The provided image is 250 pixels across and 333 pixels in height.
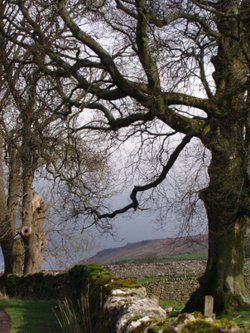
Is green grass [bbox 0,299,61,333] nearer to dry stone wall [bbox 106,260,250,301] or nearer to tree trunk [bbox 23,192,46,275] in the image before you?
tree trunk [bbox 23,192,46,275]

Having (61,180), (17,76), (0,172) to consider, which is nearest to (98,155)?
(61,180)

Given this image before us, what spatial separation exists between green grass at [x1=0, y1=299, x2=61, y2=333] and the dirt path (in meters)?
0.10

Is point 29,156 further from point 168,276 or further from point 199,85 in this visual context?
point 168,276

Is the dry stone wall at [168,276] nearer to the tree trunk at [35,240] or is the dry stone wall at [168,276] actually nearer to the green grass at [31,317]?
the tree trunk at [35,240]

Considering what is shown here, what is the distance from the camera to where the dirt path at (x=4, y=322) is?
47.3 ft

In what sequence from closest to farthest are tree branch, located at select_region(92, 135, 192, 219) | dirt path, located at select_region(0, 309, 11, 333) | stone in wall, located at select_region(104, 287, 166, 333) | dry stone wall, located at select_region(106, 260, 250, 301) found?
stone in wall, located at select_region(104, 287, 166, 333)
dirt path, located at select_region(0, 309, 11, 333)
tree branch, located at select_region(92, 135, 192, 219)
dry stone wall, located at select_region(106, 260, 250, 301)

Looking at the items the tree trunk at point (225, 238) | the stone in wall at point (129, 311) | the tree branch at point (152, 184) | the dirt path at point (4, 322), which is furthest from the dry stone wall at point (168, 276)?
the stone in wall at point (129, 311)

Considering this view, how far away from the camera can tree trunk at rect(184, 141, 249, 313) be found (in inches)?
651

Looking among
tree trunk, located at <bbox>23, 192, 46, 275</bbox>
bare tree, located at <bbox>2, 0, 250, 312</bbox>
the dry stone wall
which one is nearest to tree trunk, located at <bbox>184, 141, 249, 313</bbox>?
bare tree, located at <bbox>2, 0, 250, 312</bbox>

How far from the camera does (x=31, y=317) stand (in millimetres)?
16672

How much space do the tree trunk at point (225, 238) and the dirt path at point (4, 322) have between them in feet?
16.0

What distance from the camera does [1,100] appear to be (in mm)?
25750

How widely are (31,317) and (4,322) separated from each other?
3.48ft

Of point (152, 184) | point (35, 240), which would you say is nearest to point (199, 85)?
point (152, 184)
